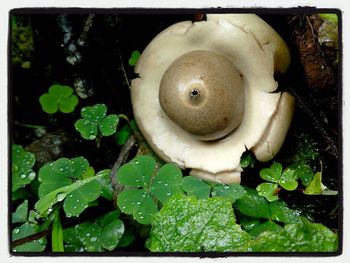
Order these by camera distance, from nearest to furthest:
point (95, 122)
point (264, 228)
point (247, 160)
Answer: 1. point (264, 228)
2. point (247, 160)
3. point (95, 122)

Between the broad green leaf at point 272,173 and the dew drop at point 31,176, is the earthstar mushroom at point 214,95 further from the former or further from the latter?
the dew drop at point 31,176

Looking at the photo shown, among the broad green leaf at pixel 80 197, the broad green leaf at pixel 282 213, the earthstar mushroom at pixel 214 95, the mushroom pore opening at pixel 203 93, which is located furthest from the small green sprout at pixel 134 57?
the broad green leaf at pixel 282 213

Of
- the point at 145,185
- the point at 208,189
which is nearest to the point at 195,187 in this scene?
the point at 208,189

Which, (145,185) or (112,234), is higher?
(145,185)

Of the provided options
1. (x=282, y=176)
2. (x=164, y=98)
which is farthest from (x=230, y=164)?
(x=164, y=98)

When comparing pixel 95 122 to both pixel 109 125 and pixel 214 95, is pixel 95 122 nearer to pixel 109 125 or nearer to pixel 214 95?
pixel 109 125

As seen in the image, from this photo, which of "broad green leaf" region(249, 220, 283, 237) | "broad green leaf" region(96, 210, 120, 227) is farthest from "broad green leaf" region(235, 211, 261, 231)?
"broad green leaf" region(96, 210, 120, 227)

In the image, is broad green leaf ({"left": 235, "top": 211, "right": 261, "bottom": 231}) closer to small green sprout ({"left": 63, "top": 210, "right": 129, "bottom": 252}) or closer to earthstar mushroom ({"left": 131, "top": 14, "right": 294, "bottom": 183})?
earthstar mushroom ({"left": 131, "top": 14, "right": 294, "bottom": 183})

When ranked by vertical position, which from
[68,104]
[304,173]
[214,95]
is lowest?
[304,173]
